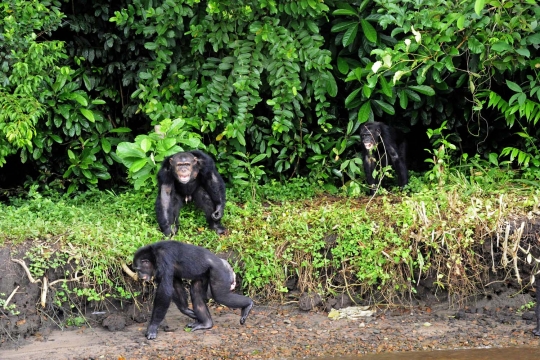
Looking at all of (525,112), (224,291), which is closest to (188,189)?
(224,291)

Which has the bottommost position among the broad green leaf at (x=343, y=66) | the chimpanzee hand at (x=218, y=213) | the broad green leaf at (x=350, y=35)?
the chimpanzee hand at (x=218, y=213)

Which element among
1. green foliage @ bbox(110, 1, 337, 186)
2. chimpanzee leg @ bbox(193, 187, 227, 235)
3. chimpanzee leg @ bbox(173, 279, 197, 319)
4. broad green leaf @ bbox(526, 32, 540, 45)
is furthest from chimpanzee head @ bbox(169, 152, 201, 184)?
broad green leaf @ bbox(526, 32, 540, 45)

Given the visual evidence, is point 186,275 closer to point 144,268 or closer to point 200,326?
point 144,268

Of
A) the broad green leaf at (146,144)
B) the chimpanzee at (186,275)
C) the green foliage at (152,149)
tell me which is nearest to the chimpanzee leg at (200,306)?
the chimpanzee at (186,275)

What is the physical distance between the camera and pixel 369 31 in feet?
30.5

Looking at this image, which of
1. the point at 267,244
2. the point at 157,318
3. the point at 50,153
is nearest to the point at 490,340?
the point at 267,244

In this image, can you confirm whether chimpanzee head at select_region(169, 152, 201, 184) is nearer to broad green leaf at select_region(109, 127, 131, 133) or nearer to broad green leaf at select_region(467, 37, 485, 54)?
broad green leaf at select_region(109, 127, 131, 133)

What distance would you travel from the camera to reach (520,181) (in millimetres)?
9055

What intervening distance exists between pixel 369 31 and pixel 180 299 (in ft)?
12.6

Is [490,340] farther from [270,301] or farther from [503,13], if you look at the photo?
[503,13]

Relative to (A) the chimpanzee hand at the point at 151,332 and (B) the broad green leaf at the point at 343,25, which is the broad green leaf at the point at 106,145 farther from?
(A) the chimpanzee hand at the point at 151,332

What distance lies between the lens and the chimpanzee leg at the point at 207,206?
8.57 meters

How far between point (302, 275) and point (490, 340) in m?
1.89

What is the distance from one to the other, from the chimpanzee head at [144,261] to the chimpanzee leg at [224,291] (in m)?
0.53
